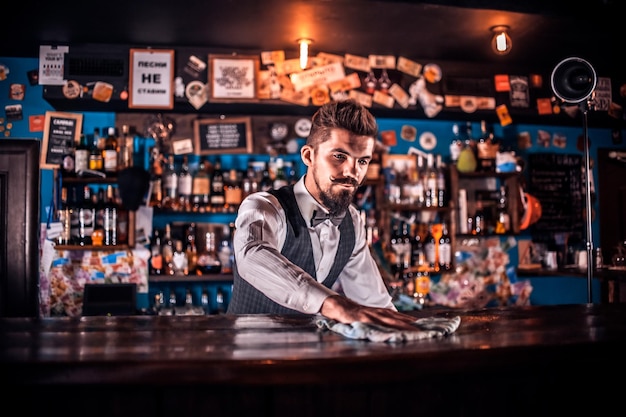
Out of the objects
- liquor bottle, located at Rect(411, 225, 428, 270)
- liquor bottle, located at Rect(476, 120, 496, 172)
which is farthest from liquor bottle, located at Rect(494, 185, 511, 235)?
liquor bottle, located at Rect(411, 225, 428, 270)

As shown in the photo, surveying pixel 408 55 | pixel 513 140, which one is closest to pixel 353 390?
pixel 408 55

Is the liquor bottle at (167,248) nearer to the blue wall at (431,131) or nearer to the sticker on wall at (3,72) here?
the blue wall at (431,131)

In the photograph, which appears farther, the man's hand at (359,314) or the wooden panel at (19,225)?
the wooden panel at (19,225)

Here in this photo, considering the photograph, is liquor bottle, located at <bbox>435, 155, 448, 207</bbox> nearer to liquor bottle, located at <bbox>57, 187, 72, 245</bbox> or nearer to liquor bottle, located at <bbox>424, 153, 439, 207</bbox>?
liquor bottle, located at <bbox>424, 153, 439, 207</bbox>

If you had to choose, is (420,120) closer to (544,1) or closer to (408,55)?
(408,55)

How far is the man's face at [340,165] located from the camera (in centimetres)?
207

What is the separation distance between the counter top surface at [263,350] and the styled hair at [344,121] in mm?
795

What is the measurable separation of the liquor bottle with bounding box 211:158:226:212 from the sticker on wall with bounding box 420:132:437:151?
1.82m

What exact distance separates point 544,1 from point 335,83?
63.6 inches

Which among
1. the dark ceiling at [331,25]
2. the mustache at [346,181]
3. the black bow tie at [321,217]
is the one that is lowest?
the black bow tie at [321,217]

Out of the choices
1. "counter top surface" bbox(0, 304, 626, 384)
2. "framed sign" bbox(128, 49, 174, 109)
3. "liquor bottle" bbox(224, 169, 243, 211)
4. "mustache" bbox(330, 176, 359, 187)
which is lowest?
"counter top surface" bbox(0, 304, 626, 384)

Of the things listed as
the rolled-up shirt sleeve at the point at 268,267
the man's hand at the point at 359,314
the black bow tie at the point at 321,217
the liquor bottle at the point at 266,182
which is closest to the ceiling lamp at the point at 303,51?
the liquor bottle at the point at 266,182

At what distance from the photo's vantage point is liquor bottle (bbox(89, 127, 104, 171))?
13.6 ft

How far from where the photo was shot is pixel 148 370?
1.11 m
